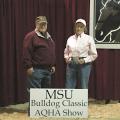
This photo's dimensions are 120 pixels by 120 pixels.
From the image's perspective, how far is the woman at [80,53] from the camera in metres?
5.27

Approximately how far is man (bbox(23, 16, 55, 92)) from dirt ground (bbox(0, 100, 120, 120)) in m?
0.55

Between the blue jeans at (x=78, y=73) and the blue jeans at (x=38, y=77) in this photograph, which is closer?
the blue jeans at (x=38, y=77)

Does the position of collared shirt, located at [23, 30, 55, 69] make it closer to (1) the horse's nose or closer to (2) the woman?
(2) the woman

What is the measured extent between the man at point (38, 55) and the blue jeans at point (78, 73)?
0.49 meters

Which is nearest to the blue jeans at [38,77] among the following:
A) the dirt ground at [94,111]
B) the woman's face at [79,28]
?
the dirt ground at [94,111]

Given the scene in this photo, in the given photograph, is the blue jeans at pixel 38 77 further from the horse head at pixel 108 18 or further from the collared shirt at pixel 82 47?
the horse head at pixel 108 18

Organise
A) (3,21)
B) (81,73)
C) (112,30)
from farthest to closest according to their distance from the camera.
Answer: (112,30), (3,21), (81,73)

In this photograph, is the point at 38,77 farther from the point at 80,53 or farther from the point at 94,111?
the point at 94,111

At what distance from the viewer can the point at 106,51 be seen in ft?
20.6

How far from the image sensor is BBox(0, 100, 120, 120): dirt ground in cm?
522

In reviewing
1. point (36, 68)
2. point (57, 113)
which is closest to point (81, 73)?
point (36, 68)

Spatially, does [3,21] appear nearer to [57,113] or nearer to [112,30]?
[112,30]

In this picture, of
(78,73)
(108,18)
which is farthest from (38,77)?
(108,18)

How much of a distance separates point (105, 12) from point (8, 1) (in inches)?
56.6
